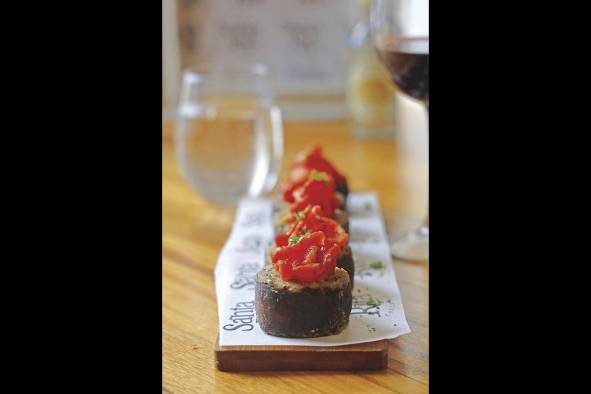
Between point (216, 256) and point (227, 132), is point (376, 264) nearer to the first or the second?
point (216, 256)

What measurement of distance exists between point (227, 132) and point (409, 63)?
0.44 meters

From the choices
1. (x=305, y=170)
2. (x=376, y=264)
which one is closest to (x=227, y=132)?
(x=305, y=170)

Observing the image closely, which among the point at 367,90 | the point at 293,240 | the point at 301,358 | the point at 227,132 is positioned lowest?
the point at 301,358

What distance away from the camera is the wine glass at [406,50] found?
4.23 feet

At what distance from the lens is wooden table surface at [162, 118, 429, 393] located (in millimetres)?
955

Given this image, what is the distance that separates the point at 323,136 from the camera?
7.29ft

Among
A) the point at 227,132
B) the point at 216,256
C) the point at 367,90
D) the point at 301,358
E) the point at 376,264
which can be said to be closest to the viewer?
the point at 301,358

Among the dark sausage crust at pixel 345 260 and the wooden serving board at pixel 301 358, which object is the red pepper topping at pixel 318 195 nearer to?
the dark sausage crust at pixel 345 260

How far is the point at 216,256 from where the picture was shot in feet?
4.62

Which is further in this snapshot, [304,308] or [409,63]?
[409,63]

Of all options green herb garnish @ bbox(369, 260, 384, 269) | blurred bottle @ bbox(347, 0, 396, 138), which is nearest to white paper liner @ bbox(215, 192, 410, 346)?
green herb garnish @ bbox(369, 260, 384, 269)

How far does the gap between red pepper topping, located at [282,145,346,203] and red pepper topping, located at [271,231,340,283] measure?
1.23ft

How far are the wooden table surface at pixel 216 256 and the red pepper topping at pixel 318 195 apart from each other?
13 cm
